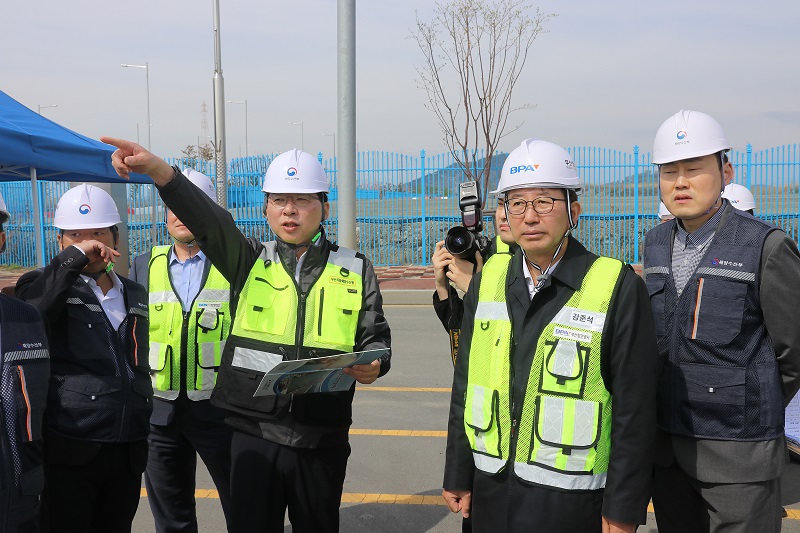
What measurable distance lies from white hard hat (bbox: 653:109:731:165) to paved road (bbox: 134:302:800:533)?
1.38 metres

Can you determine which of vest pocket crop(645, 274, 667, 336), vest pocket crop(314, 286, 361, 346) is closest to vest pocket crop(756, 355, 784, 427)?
vest pocket crop(645, 274, 667, 336)

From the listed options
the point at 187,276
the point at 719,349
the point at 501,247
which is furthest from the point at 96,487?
the point at 719,349

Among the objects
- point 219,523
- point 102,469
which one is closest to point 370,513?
point 219,523

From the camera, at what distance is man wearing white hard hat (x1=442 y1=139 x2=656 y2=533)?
2393mm

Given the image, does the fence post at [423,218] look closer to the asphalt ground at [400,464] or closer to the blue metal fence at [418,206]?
the blue metal fence at [418,206]

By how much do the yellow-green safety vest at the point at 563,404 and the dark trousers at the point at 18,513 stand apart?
142 cm

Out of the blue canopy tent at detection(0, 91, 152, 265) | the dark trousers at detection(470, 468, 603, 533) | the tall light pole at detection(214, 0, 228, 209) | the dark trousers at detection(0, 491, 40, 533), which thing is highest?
A: the tall light pole at detection(214, 0, 228, 209)

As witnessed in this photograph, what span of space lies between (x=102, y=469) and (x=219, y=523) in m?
1.45

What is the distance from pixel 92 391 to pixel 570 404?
1889 millimetres

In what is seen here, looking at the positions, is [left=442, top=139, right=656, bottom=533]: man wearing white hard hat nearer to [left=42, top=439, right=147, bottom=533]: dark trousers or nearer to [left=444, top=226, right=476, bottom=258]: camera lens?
[left=444, top=226, right=476, bottom=258]: camera lens

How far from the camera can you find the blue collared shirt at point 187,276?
13.0 feet

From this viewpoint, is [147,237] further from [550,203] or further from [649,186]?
[550,203]

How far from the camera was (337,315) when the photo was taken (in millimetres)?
3141

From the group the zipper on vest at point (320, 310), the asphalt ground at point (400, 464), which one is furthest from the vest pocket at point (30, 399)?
the asphalt ground at point (400, 464)
